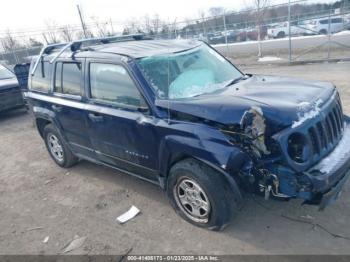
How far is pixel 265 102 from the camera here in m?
3.10

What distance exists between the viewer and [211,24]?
18.9 metres

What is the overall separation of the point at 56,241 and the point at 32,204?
1119 mm

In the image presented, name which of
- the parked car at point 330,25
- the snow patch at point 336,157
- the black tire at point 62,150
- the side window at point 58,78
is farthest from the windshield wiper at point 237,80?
the parked car at point 330,25

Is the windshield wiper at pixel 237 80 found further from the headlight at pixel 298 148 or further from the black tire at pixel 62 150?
the black tire at pixel 62 150

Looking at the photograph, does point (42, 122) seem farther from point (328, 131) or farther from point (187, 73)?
point (328, 131)

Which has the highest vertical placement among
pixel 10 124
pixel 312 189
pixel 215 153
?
pixel 215 153

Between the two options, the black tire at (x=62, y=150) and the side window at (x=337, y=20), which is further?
the side window at (x=337, y=20)

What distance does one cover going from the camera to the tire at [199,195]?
3.18 meters

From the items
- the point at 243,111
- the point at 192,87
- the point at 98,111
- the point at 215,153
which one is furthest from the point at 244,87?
the point at 98,111

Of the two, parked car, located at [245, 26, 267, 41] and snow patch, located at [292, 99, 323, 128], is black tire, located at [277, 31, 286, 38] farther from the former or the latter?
snow patch, located at [292, 99, 323, 128]

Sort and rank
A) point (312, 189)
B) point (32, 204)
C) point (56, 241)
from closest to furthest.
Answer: point (312, 189), point (56, 241), point (32, 204)

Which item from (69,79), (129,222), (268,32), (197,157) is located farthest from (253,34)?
(197,157)

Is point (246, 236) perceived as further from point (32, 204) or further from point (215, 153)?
point (32, 204)

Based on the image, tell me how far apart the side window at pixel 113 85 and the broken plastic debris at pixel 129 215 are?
130 cm
